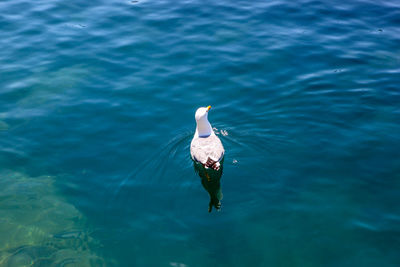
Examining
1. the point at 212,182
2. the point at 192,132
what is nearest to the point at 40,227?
the point at 212,182

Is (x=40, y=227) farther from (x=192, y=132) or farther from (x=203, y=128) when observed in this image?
(x=192, y=132)

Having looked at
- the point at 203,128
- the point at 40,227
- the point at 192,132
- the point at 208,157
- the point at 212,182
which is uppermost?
the point at 203,128

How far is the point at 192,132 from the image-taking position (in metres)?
14.4

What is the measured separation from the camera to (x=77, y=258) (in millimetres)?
10211

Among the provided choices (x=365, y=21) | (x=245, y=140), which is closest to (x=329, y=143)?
(x=245, y=140)

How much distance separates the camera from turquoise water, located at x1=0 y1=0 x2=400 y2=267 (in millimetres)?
10422

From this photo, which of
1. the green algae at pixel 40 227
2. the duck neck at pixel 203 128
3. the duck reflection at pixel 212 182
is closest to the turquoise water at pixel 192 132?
the green algae at pixel 40 227

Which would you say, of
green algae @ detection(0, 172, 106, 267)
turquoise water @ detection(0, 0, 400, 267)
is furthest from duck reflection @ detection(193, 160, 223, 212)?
green algae @ detection(0, 172, 106, 267)

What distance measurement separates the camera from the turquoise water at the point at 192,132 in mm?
10422

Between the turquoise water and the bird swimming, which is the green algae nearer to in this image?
the turquoise water

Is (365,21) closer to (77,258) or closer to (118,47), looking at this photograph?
(118,47)

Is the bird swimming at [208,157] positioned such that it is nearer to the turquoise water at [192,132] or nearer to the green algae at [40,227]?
the turquoise water at [192,132]

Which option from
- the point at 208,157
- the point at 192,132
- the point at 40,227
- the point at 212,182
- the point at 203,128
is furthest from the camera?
the point at 192,132

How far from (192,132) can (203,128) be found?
114 cm
